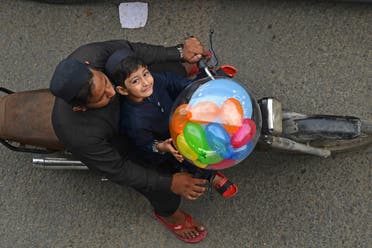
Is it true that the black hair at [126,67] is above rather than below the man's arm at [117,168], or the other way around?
above

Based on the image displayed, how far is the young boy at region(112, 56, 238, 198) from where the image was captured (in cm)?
246

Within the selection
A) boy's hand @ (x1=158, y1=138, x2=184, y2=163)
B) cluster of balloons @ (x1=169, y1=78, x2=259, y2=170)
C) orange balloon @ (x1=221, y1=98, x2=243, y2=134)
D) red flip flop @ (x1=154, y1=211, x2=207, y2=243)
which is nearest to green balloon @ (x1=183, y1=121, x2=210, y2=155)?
cluster of balloons @ (x1=169, y1=78, x2=259, y2=170)

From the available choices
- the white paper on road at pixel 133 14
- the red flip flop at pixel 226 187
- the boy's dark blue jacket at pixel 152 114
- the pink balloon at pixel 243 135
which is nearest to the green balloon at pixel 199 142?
the pink balloon at pixel 243 135

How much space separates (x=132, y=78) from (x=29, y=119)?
33.4 inches

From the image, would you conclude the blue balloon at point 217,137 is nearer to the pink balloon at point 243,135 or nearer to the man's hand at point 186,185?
the pink balloon at point 243,135

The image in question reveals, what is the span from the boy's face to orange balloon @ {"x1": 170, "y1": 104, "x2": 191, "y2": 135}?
0.57ft

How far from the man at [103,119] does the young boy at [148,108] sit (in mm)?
67

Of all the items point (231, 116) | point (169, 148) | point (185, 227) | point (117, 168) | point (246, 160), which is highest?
point (231, 116)

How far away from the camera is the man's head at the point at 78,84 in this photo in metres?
2.28

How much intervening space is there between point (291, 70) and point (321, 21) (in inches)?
15.7

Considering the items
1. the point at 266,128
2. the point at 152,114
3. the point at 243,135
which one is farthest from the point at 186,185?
the point at 243,135

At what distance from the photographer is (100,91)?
2359 millimetres

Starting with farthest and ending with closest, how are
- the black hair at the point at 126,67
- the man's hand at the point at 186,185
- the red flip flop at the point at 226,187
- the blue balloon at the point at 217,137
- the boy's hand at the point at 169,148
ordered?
the red flip flop at the point at 226,187 < the man's hand at the point at 186,185 < the boy's hand at the point at 169,148 < the black hair at the point at 126,67 < the blue balloon at the point at 217,137

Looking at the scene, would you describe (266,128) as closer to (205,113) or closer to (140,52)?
(205,113)
